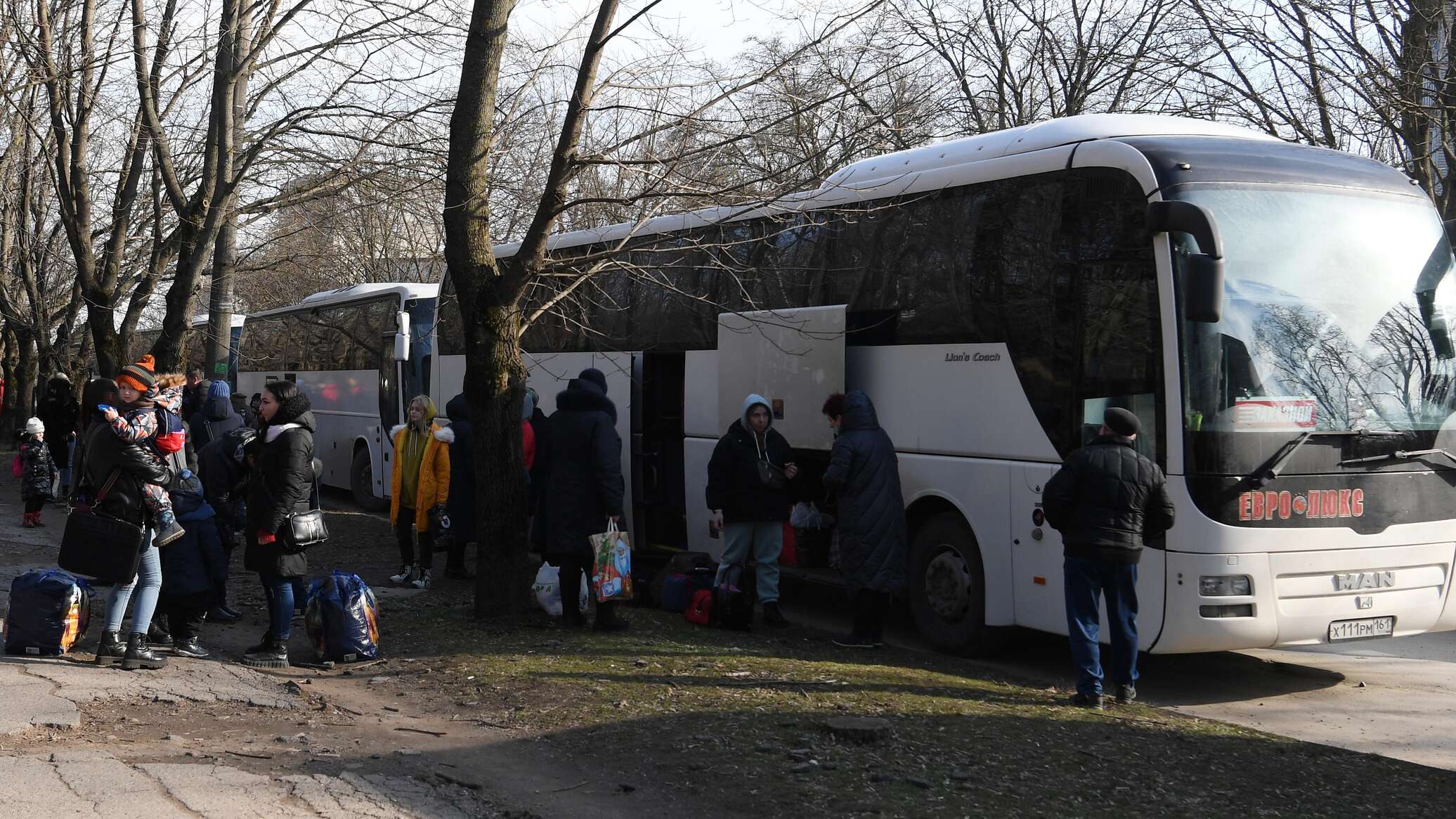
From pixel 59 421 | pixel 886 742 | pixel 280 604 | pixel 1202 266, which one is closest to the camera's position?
pixel 886 742

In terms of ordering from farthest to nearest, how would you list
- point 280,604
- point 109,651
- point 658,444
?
point 658,444
point 280,604
point 109,651

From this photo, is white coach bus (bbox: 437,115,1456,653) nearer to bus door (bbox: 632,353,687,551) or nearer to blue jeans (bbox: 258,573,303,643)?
bus door (bbox: 632,353,687,551)

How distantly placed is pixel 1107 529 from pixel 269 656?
5046 millimetres

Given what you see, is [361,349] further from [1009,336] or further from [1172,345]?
[1172,345]

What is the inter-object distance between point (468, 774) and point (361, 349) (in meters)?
14.8

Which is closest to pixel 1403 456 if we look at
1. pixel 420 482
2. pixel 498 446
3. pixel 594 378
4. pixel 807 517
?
pixel 807 517

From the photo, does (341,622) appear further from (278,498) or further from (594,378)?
(594,378)

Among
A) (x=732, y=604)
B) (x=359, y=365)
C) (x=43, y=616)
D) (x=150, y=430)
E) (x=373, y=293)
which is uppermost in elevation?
(x=373, y=293)

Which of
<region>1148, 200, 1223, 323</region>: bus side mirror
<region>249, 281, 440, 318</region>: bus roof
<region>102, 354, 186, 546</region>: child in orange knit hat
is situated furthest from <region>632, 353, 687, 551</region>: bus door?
<region>249, 281, 440, 318</region>: bus roof

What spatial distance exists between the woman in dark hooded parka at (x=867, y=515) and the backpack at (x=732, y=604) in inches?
29.3

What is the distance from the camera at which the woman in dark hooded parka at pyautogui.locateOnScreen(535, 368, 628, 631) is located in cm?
911

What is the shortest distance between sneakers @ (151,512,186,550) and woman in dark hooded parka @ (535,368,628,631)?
2402 millimetres

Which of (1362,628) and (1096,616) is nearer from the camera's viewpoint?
(1096,616)

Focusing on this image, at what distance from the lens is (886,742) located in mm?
6219
